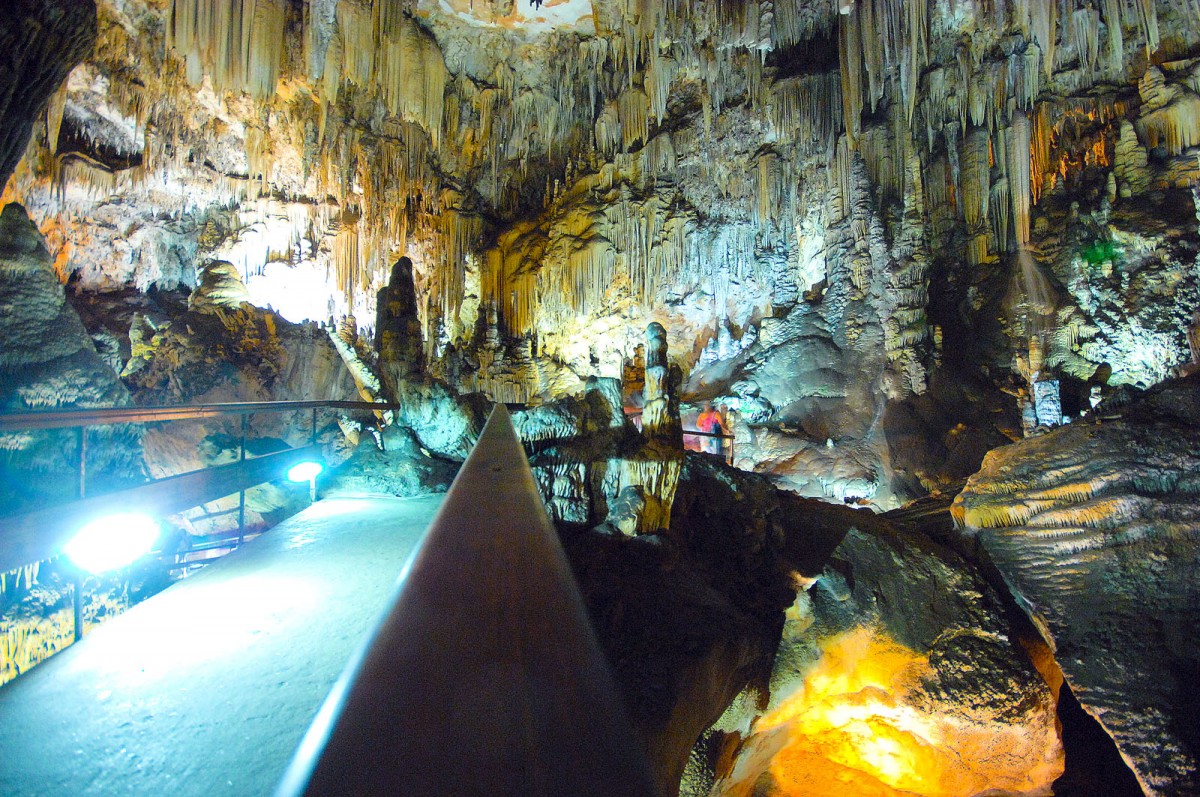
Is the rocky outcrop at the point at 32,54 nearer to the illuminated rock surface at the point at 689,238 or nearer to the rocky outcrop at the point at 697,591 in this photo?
the illuminated rock surface at the point at 689,238

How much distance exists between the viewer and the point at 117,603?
527 cm

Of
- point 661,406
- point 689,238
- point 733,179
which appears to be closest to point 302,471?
point 661,406

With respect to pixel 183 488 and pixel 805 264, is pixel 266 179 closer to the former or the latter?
pixel 183 488

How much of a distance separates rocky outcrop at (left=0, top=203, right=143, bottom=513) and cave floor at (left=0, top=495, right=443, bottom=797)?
8.21 ft

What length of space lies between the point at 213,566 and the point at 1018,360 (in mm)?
13450

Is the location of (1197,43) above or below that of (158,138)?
above

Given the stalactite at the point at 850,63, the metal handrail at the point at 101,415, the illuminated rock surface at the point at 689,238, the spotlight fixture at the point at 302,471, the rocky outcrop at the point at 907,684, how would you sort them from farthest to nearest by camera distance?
1. the stalactite at the point at 850,63
2. the illuminated rock surface at the point at 689,238
3. the rocky outcrop at the point at 907,684
4. the spotlight fixture at the point at 302,471
5. the metal handrail at the point at 101,415

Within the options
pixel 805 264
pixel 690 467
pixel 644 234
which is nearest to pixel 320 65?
pixel 644 234

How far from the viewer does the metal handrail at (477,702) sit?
417 mm

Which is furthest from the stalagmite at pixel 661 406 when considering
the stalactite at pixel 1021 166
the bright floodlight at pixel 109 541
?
the stalactite at pixel 1021 166

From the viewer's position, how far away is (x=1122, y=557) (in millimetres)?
5562

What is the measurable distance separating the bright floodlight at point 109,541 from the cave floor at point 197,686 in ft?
0.89

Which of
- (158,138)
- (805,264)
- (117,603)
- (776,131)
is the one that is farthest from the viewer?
(805,264)

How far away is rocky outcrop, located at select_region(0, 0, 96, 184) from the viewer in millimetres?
2609
